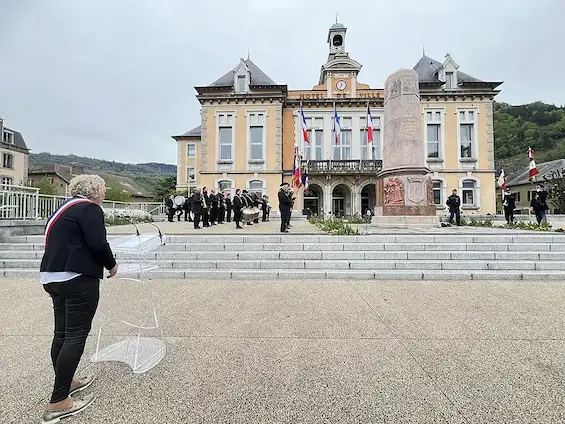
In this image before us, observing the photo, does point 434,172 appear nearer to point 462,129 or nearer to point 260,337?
point 462,129

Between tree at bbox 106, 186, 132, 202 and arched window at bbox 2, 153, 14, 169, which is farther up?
arched window at bbox 2, 153, 14, 169

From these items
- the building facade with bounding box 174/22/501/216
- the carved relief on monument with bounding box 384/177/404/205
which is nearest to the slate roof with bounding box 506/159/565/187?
the building facade with bounding box 174/22/501/216

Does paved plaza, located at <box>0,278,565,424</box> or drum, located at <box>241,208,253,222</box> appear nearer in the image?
paved plaza, located at <box>0,278,565,424</box>

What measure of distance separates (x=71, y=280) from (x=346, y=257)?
617cm

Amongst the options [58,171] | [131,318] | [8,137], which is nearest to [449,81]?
[131,318]

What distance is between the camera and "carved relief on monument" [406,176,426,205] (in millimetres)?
11352

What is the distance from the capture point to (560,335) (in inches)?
142

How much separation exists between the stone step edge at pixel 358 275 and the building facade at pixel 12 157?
46.2m

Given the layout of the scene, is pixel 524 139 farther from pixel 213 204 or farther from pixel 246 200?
pixel 213 204

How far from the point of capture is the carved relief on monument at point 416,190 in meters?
11.4

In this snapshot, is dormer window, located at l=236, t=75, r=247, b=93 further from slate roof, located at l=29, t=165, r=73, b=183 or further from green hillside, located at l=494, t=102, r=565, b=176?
green hillside, located at l=494, t=102, r=565, b=176

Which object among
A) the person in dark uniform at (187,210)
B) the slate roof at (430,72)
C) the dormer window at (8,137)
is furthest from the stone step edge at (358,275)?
the dormer window at (8,137)

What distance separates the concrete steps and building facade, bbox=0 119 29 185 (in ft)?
142

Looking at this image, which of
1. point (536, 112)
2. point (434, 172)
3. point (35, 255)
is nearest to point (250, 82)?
point (434, 172)
